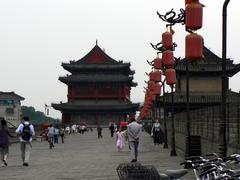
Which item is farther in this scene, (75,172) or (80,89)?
(80,89)

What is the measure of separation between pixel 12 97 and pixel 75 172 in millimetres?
67811

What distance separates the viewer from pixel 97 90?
9844cm

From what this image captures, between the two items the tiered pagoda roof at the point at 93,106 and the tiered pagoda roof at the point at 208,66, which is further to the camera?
the tiered pagoda roof at the point at 93,106

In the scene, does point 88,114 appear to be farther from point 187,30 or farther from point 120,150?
point 187,30

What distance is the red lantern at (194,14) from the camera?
45.6 feet

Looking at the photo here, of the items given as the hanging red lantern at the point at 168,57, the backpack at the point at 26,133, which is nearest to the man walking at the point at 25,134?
the backpack at the point at 26,133

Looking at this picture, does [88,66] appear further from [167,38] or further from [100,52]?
[167,38]

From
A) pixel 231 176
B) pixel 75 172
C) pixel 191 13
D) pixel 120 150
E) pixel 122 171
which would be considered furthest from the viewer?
pixel 120 150

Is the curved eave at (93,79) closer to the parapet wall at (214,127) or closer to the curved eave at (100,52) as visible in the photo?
the curved eave at (100,52)

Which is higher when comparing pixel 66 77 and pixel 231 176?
pixel 66 77

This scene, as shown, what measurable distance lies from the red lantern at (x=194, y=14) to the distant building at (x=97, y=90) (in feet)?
269

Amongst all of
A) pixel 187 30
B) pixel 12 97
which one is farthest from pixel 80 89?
pixel 187 30

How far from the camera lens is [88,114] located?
9788cm

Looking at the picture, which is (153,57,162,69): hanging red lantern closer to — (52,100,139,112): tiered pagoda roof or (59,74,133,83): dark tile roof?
(52,100,139,112): tiered pagoda roof
